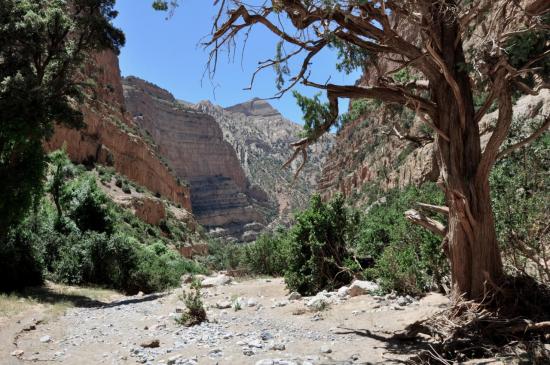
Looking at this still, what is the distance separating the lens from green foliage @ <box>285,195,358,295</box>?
12438 mm

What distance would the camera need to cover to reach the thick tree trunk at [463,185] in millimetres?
6277

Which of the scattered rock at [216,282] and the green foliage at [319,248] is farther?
the scattered rock at [216,282]

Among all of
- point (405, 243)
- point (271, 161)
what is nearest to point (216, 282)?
point (405, 243)

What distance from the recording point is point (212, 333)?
7703mm

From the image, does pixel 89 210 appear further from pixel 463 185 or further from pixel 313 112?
pixel 463 185

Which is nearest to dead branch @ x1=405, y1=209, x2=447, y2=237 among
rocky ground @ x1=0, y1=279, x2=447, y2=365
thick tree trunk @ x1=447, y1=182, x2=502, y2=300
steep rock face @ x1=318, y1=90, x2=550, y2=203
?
thick tree trunk @ x1=447, y1=182, x2=502, y2=300

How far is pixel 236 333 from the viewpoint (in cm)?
763

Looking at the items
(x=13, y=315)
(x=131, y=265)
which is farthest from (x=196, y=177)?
(x=13, y=315)

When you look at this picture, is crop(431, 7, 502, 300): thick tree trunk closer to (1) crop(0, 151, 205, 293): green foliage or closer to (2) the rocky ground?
(2) the rocky ground

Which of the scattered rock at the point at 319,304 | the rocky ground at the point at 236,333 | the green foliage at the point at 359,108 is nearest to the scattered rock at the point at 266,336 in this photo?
the rocky ground at the point at 236,333

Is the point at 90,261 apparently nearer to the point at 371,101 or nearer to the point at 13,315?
the point at 13,315

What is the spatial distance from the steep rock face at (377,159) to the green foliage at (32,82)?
49.5ft

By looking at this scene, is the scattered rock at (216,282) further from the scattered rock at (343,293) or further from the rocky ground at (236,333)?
the scattered rock at (343,293)

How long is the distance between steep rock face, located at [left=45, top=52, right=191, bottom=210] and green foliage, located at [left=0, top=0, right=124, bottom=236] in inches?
914
